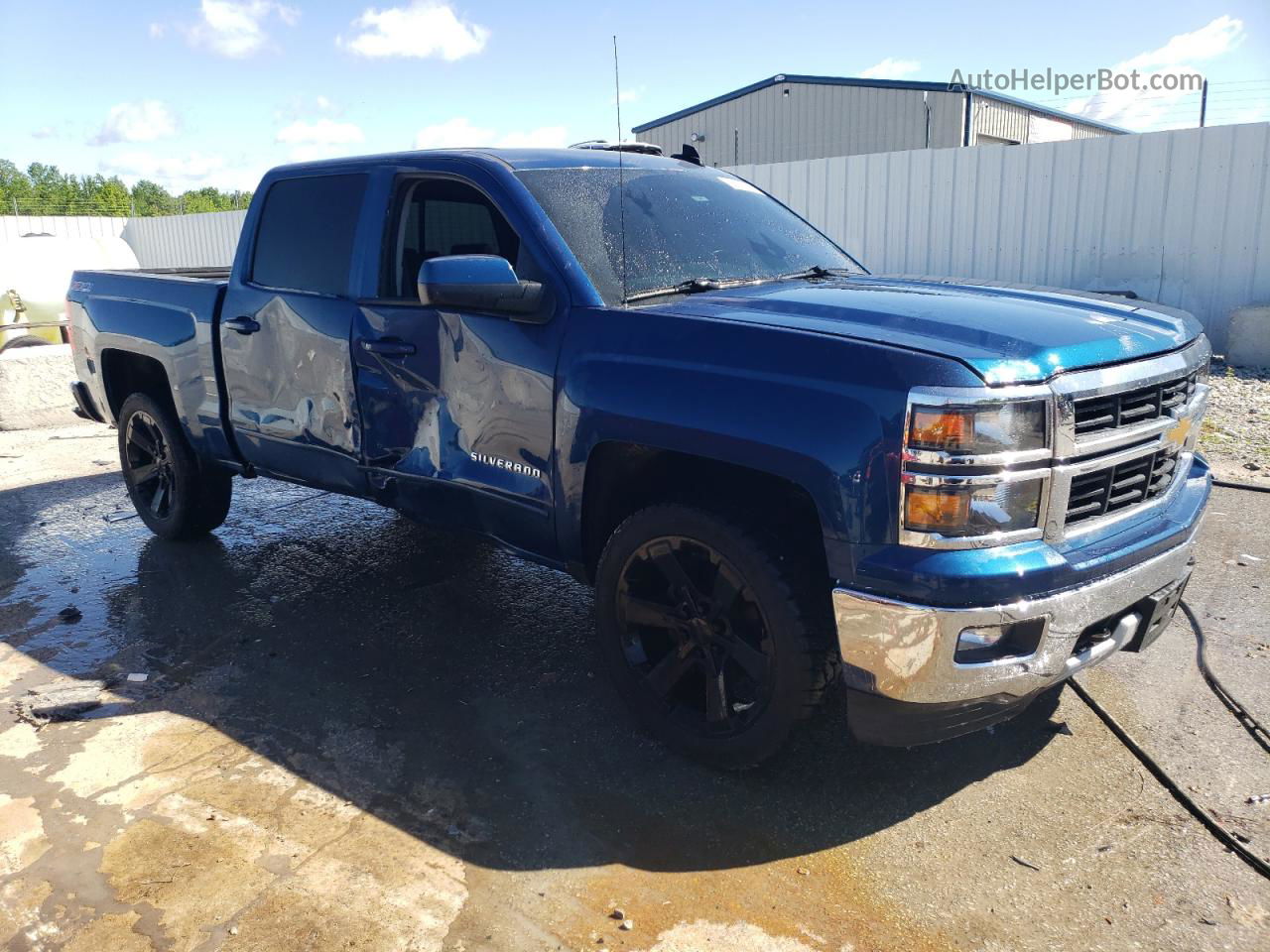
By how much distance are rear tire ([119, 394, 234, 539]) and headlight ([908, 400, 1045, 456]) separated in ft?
14.4

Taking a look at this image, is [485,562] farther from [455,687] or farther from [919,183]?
[919,183]

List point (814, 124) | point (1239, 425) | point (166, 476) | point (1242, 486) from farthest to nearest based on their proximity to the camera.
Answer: point (814, 124), point (1239, 425), point (1242, 486), point (166, 476)

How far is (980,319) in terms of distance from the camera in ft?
9.59

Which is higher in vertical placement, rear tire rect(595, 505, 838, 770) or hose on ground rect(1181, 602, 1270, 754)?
rear tire rect(595, 505, 838, 770)

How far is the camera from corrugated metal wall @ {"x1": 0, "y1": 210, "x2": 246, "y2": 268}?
23.5 m

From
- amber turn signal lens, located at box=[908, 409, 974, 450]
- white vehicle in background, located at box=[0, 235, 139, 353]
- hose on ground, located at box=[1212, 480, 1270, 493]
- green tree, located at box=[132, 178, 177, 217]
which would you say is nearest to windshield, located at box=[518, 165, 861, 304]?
amber turn signal lens, located at box=[908, 409, 974, 450]

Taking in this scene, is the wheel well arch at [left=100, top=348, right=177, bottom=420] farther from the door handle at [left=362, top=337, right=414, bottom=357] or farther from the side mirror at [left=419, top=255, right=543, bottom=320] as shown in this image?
the side mirror at [left=419, top=255, right=543, bottom=320]

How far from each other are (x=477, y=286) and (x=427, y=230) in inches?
40.1

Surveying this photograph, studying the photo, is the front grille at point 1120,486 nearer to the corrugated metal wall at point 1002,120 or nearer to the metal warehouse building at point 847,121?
the metal warehouse building at point 847,121

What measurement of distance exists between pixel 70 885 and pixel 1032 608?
A: 2735 mm

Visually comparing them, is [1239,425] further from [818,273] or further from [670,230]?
[670,230]

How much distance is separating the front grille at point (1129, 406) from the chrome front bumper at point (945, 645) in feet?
1.44

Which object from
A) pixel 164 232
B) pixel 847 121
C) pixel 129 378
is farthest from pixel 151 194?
pixel 129 378

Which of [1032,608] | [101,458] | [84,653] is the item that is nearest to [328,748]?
[84,653]
